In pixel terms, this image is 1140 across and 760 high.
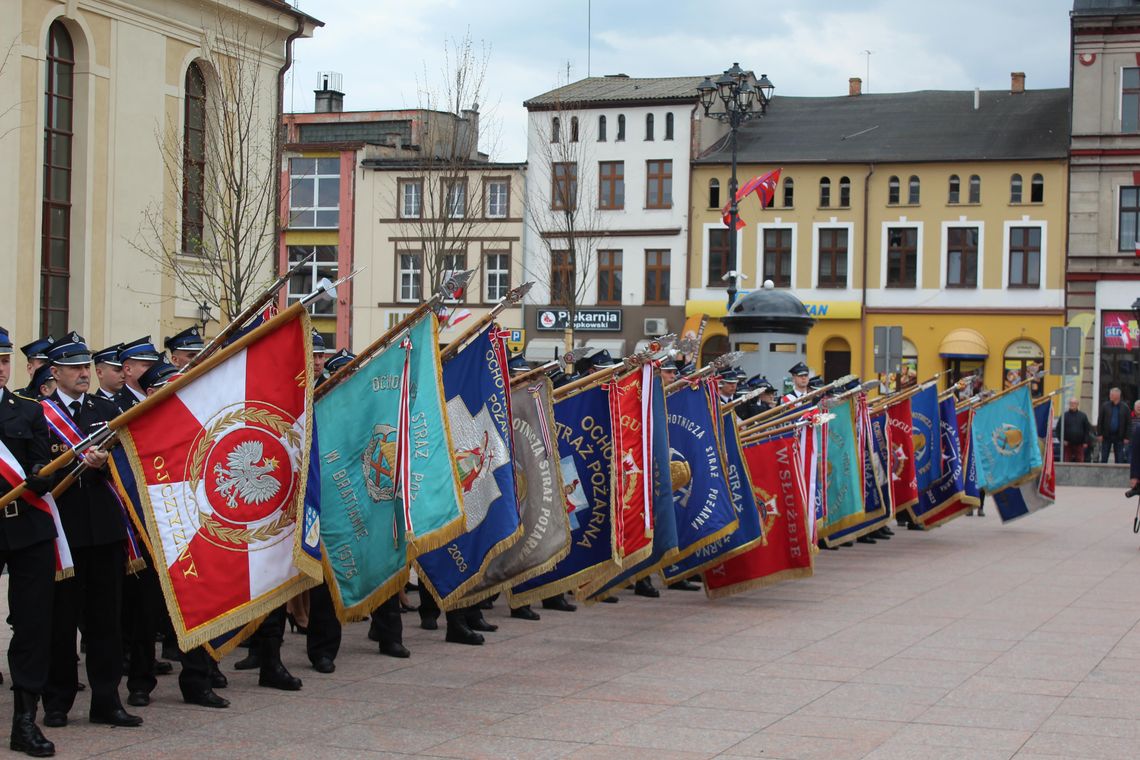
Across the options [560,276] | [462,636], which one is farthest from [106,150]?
[560,276]

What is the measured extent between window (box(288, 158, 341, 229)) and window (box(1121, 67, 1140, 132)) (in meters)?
28.0

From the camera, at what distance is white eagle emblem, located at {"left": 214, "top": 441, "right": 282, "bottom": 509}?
810 cm

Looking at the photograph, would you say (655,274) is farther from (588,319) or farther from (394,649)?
(394,649)

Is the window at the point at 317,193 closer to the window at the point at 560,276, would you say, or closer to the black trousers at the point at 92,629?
the window at the point at 560,276

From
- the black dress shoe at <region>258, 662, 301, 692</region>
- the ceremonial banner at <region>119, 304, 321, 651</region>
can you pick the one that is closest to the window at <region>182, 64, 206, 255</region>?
the black dress shoe at <region>258, 662, 301, 692</region>

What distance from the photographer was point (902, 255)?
54719 mm

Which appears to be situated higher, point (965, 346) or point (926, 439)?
point (965, 346)

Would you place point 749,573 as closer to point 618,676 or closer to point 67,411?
point 618,676

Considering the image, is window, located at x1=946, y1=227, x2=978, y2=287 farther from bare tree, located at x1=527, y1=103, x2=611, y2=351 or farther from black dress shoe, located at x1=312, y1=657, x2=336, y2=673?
black dress shoe, located at x1=312, y1=657, x2=336, y2=673

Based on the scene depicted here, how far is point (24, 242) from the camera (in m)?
23.8

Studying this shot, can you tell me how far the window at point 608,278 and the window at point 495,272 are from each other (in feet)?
11.0

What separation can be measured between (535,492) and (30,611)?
177 inches

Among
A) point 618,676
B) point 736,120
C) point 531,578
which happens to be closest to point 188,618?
point 618,676

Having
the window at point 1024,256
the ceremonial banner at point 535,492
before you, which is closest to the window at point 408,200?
the window at point 1024,256
